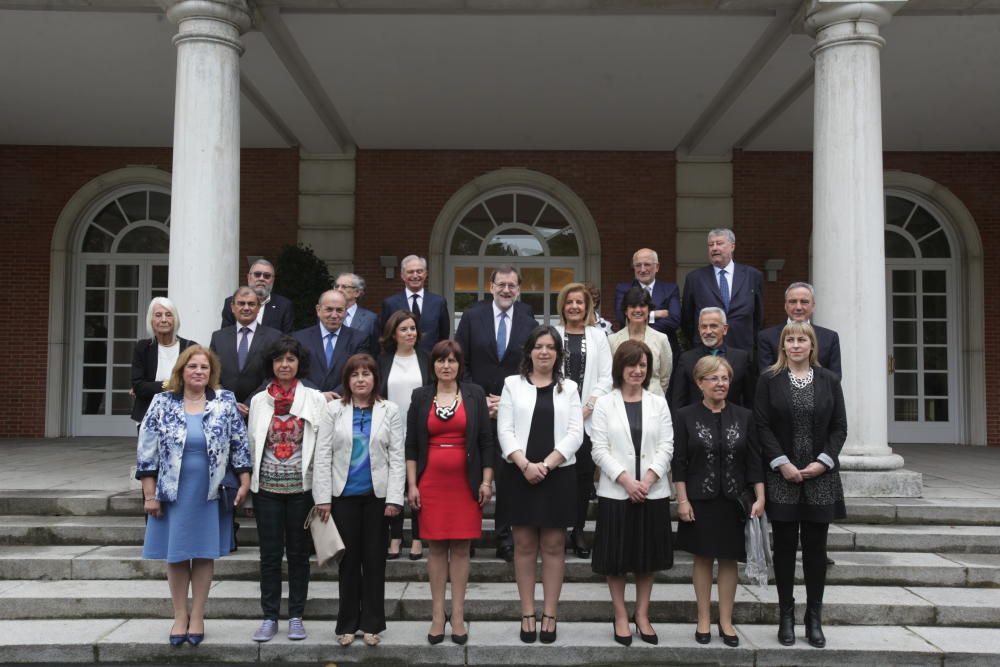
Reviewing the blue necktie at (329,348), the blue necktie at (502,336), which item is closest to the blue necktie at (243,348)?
the blue necktie at (329,348)

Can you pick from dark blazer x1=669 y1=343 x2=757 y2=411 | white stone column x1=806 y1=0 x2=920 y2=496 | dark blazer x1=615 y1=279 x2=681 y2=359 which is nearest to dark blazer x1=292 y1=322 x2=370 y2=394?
dark blazer x1=615 y1=279 x2=681 y2=359

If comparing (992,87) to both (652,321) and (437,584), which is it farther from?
(437,584)

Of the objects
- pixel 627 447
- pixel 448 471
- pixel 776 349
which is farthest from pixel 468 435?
pixel 776 349

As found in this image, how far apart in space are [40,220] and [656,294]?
30.8ft

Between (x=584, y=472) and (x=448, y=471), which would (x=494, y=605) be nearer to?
(x=584, y=472)

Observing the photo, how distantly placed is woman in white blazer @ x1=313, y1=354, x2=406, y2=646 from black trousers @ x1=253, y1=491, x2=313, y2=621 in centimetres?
22

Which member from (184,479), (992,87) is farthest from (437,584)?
(992,87)

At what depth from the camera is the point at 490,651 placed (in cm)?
408

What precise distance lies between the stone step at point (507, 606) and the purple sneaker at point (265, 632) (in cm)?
33

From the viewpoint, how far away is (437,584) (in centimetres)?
411

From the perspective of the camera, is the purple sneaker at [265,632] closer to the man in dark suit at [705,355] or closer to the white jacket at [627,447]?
the white jacket at [627,447]

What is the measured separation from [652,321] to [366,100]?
5145 millimetres

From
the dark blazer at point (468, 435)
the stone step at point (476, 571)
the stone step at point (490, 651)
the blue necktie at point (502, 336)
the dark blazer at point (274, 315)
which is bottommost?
the stone step at point (490, 651)

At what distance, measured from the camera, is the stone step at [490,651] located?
4.07m
